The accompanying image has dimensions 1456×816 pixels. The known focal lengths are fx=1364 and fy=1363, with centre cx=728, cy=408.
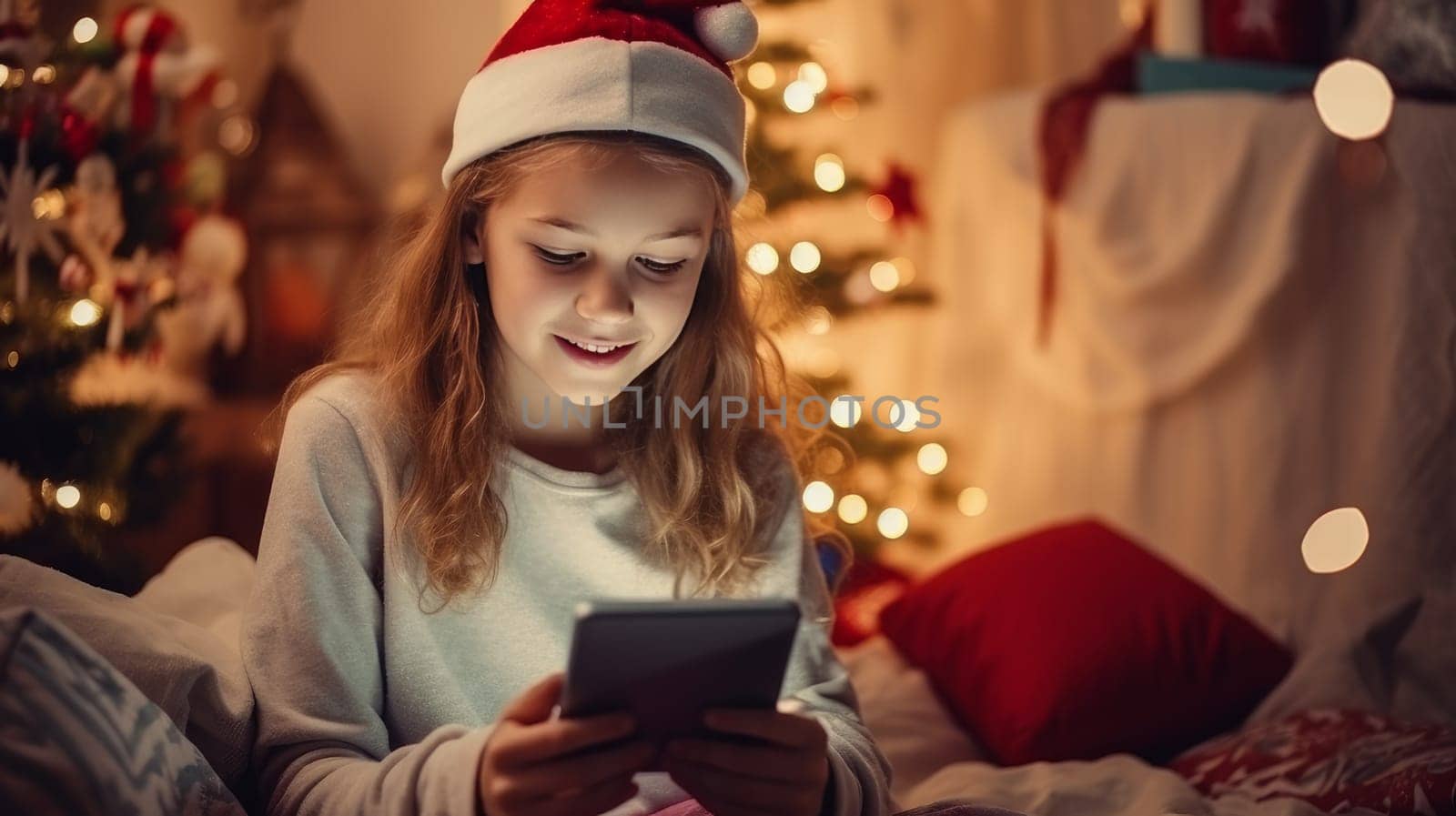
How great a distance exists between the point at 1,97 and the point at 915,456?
1690 millimetres

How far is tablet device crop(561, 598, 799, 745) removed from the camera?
0.80 m

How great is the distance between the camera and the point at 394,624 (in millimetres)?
1094

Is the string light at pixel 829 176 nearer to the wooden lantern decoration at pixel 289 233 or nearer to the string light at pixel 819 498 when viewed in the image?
the string light at pixel 819 498

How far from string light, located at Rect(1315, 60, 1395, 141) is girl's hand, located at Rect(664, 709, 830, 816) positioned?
1483mm

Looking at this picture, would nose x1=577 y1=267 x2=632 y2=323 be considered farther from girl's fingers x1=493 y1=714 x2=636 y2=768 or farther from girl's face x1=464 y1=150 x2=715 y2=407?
girl's fingers x1=493 y1=714 x2=636 y2=768

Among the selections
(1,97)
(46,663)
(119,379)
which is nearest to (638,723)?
(46,663)

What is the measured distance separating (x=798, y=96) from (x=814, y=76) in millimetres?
81

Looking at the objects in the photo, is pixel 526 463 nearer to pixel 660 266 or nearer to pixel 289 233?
pixel 660 266

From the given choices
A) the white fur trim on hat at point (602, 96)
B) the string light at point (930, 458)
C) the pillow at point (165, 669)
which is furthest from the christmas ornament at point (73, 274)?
A: the string light at point (930, 458)

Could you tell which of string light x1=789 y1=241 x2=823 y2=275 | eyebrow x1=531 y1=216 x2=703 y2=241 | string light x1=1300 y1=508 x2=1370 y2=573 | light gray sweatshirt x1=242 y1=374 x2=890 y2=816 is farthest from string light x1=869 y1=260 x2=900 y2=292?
eyebrow x1=531 y1=216 x2=703 y2=241

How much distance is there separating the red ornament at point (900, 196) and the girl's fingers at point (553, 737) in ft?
5.89

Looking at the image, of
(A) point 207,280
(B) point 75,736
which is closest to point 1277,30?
(A) point 207,280

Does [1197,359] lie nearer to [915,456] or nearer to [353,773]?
[915,456]

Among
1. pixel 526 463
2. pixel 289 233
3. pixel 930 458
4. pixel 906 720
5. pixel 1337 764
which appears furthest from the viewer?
pixel 289 233
